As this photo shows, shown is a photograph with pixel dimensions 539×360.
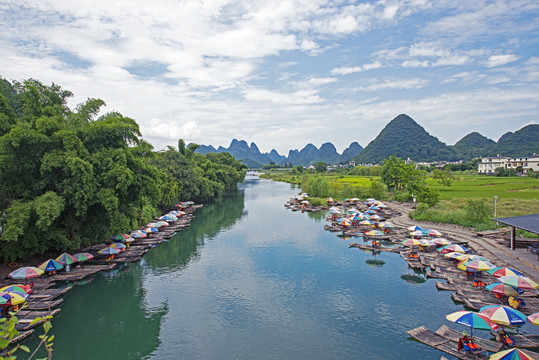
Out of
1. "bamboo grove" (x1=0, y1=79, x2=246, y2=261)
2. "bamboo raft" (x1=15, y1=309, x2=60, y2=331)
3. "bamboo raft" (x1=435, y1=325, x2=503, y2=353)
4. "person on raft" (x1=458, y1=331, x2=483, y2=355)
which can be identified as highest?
"bamboo grove" (x1=0, y1=79, x2=246, y2=261)

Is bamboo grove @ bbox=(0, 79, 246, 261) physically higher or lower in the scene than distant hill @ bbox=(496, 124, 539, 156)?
lower

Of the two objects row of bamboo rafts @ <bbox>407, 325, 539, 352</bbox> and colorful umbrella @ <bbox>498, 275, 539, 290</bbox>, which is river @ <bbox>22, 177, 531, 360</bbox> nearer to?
row of bamboo rafts @ <bbox>407, 325, 539, 352</bbox>

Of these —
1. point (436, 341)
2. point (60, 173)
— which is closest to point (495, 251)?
point (436, 341)

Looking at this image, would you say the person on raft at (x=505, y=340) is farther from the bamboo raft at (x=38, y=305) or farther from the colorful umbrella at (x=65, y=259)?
the colorful umbrella at (x=65, y=259)

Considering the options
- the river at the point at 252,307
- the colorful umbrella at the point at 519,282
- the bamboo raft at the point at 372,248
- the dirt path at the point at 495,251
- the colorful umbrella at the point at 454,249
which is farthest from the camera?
the bamboo raft at the point at 372,248

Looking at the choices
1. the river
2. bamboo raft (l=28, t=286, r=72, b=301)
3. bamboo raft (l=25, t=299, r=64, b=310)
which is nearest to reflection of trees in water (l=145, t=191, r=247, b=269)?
the river

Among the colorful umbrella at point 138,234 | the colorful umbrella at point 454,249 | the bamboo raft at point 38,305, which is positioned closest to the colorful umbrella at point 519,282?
the colorful umbrella at point 454,249

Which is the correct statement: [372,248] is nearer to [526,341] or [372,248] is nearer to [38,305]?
[526,341]
